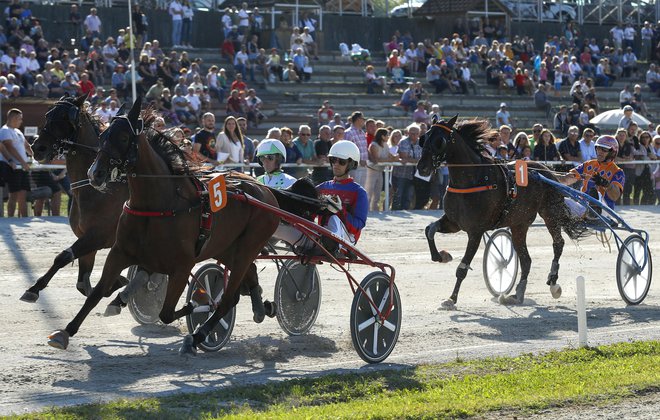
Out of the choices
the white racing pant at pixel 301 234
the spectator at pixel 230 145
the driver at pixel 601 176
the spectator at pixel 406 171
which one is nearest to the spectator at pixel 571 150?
the spectator at pixel 406 171

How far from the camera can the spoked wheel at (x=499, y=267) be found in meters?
11.8

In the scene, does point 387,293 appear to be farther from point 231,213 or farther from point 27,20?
point 27,20

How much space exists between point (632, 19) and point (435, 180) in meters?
19.6

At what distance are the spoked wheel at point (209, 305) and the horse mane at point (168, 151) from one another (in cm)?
99

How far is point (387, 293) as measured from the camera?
26.8 ft

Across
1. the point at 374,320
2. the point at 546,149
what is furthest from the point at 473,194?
the point at 546,149

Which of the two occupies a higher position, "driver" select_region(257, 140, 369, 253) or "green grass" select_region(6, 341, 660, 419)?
"driver" select_region(257, 140, 369, 253)

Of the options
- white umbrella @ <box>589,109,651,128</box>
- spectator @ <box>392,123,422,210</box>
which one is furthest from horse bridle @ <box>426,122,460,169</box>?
white umbrella @ <box>589,109,651,128</box>

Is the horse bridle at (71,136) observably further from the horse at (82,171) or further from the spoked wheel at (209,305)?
the spoked wheel at (209,305)

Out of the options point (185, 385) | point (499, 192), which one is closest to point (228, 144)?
point (499, 192)

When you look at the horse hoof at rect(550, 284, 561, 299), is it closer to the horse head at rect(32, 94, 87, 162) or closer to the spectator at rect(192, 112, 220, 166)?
the horse head at rect(32, 94, 87, 162)

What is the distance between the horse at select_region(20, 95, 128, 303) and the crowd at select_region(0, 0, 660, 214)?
3.61ft

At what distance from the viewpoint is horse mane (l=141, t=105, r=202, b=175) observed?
24.6 feet

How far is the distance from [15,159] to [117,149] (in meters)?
7.60
